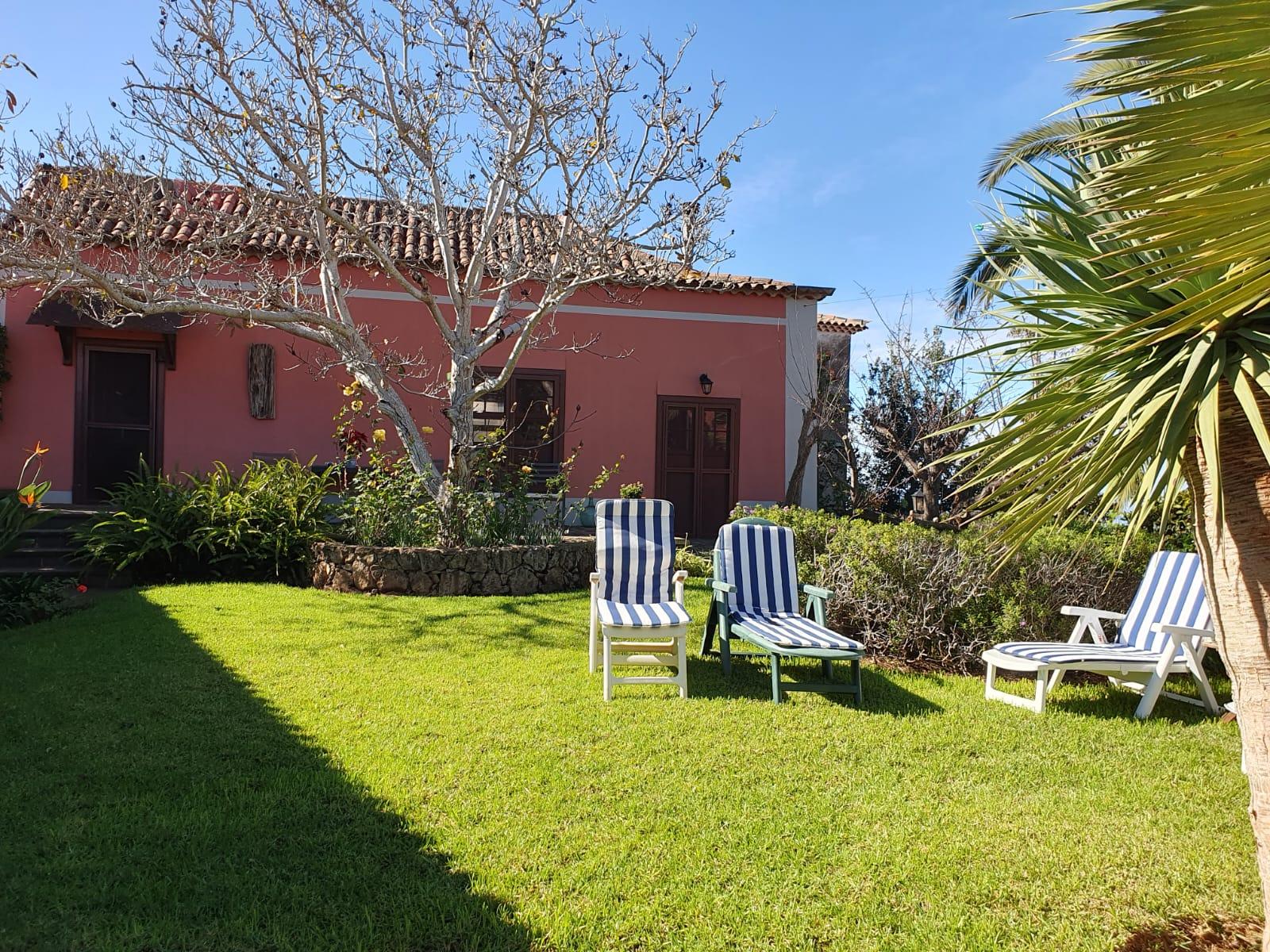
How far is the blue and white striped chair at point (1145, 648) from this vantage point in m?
5.29

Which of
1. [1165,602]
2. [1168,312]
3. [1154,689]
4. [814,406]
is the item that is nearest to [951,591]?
[1165,602]

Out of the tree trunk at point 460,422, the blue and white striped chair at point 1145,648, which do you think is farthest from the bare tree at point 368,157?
the blue and white striped chair at point 1145,648

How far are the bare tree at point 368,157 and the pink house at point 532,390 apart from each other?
2.16m

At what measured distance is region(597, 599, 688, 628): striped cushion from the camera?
5.54 m

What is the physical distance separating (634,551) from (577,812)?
10.5ft

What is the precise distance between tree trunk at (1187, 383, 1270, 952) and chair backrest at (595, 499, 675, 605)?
14.3ft

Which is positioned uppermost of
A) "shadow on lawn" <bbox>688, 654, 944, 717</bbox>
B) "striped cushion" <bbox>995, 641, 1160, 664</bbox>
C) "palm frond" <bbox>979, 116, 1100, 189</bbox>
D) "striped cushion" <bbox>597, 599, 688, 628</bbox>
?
"palm frond" <bbox>979, 116, 1100, 189</bbox>

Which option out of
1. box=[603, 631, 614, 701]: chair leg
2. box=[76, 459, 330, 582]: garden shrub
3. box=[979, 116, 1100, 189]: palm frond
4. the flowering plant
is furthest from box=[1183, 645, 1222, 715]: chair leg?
the flowering plant

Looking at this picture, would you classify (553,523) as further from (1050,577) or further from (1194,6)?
(1194,6)

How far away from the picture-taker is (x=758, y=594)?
6469 mm

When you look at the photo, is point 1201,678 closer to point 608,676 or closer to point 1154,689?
point 1154,689

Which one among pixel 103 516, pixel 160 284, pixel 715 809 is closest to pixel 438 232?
pixel 160 284

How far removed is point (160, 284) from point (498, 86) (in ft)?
12.9

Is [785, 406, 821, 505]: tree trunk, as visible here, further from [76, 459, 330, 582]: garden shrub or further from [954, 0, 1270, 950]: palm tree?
[954, 0, 1270, 950]: palm tree
